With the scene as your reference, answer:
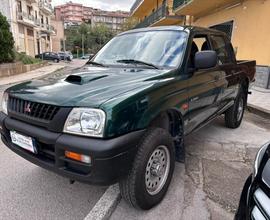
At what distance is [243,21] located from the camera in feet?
31.8

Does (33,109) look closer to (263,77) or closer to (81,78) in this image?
(81,78)

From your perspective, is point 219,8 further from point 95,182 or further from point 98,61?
point 95,182

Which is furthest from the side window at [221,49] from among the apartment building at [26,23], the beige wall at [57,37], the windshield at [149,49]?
the beige wall at [57,37]

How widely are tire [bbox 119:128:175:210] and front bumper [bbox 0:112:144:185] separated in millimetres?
134

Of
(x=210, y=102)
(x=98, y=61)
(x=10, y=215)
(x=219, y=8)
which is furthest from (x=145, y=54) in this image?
(x=219, y=8)

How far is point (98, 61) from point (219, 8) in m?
10.3

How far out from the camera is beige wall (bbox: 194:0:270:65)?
334 inches

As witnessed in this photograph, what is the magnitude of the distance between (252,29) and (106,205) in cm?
931

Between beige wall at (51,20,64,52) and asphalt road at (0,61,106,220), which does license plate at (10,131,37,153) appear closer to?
asphalt road at (0,61,106,220)

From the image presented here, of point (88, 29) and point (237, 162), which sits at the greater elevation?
point (88, 29)

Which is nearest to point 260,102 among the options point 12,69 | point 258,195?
point 258,195

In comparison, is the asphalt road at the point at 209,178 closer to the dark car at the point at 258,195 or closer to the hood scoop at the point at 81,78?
the dark car at the point at 258,195

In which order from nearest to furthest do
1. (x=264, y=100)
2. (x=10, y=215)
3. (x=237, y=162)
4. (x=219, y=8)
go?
(x=10, y=215) < (x=237, y=162) < (x=264, y=100) < (x=219, y=8)

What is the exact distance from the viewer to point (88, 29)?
6925 cm
